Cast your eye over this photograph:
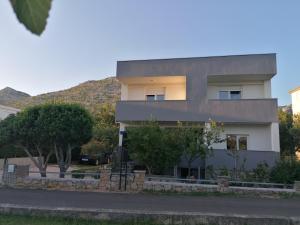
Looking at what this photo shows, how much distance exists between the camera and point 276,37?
15.4 m

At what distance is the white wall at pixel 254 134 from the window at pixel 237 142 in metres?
0.21

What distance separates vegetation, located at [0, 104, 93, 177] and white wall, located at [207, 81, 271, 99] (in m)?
9.21

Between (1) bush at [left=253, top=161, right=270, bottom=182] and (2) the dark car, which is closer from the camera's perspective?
(1) bush at [left=253, top=161, right=270, bottom=182]

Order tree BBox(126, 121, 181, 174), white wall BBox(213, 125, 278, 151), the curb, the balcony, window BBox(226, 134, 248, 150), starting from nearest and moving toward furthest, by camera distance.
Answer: the curb
tree BBox(126, 121, 181, 174)
the balcony
white wall BBox(213, 125, 278, 151)
window BBox(226, 134, 248, 150)

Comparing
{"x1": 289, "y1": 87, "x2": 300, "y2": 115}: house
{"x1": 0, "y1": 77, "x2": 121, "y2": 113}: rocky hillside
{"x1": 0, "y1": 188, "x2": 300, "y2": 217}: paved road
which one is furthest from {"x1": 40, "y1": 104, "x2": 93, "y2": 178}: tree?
{"x1": 0, "y1": 77, "x2": 121, "y2": 113}: rocky hillside

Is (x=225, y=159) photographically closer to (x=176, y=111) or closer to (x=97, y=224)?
(x=176, y=111)

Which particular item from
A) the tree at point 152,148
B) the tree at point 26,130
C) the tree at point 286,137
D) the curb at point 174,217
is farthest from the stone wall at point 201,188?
the tree at point 286,137

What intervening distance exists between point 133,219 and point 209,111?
11.5 meters

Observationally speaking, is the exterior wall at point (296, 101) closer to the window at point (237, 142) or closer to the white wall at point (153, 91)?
the window at point (237, 142)

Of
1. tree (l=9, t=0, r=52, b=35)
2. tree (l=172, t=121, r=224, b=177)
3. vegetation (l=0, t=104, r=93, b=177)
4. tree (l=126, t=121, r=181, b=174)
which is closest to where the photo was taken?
tree (l=9, t=0, r=52, b=35)

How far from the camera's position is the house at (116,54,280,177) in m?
17.3

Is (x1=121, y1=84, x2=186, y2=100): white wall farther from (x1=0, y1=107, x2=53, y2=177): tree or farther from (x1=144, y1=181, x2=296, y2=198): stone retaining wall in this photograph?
(x1=144, y1=181, x2=296, y2=198): stone retaining wall

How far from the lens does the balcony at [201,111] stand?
17422mm

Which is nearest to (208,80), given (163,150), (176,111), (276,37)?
(176,111)
